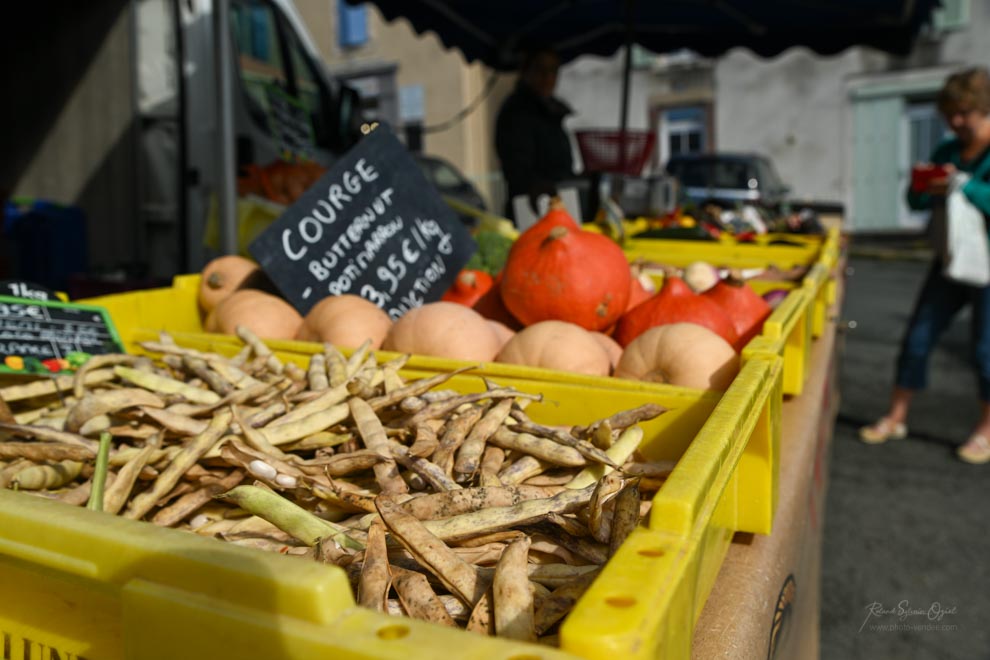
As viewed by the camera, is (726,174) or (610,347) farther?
(726,174)

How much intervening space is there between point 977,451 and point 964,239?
138 centimetres

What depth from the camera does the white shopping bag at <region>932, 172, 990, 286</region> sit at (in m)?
4.55

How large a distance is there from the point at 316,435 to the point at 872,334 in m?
9.65

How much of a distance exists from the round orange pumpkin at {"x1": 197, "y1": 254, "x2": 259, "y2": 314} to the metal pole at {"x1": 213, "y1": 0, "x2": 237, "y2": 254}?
2.43 ft

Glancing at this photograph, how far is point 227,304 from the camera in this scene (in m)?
2.29

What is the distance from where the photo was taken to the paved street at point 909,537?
3.12 m

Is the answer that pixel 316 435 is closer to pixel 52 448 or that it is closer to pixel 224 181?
pixel 52 448

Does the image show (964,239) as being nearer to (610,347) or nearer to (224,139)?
(610,347)

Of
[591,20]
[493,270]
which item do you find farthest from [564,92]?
[493,270]

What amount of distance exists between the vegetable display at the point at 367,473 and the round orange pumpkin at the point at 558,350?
0.24m

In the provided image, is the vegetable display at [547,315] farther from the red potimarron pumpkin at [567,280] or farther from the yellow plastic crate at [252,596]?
the yellow plastic crate at [252,596]

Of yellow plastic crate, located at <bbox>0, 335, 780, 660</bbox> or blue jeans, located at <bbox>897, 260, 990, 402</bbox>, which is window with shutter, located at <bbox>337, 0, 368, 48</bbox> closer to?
blue jeans, located at <bbox>897, 260, 990, 402</bbox>

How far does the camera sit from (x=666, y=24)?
8.91 m

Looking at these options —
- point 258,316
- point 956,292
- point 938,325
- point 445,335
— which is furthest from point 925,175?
point 258,316
